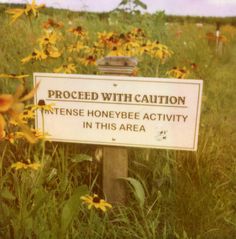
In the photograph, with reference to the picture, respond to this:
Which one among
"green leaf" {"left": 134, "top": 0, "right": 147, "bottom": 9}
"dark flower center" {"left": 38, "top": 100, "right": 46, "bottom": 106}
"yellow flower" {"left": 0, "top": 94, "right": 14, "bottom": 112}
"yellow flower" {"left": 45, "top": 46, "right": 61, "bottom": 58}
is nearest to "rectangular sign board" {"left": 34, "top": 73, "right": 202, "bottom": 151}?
"dark flower center" {"left": 38, "top": 100, "right": 46, "bottom": 106}

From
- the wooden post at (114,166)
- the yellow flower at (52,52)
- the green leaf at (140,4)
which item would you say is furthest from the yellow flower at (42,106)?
the green leaf at (140,4)

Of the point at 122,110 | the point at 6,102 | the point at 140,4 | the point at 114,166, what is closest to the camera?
the point at 6,102

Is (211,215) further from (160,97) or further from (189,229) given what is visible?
(160,97)

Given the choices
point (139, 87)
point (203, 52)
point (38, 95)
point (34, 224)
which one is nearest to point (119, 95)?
point (139, 87)

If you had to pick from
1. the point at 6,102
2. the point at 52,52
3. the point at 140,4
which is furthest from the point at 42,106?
the point at 140,4

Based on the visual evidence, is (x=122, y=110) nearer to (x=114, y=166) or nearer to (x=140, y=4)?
(x=114, y=166)

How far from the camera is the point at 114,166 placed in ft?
6.38

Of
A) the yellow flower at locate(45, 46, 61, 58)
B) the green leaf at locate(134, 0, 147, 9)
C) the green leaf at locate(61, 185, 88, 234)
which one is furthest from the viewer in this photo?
the green leaf at locate(134, 0, 147, 9)

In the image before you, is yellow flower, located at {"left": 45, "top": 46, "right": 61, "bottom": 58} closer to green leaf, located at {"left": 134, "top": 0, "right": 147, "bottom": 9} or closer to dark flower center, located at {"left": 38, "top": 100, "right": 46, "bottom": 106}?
dark flower center, located at {"left": 38, "top": 100, "right": 46, "bottom": 106}

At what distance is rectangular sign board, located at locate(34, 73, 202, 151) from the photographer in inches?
68.9

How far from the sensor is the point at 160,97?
1.75 metres

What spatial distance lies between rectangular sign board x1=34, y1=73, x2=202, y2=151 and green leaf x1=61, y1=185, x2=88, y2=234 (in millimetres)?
383

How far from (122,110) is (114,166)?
11.9 inches

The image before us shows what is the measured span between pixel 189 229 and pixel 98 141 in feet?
1.81
